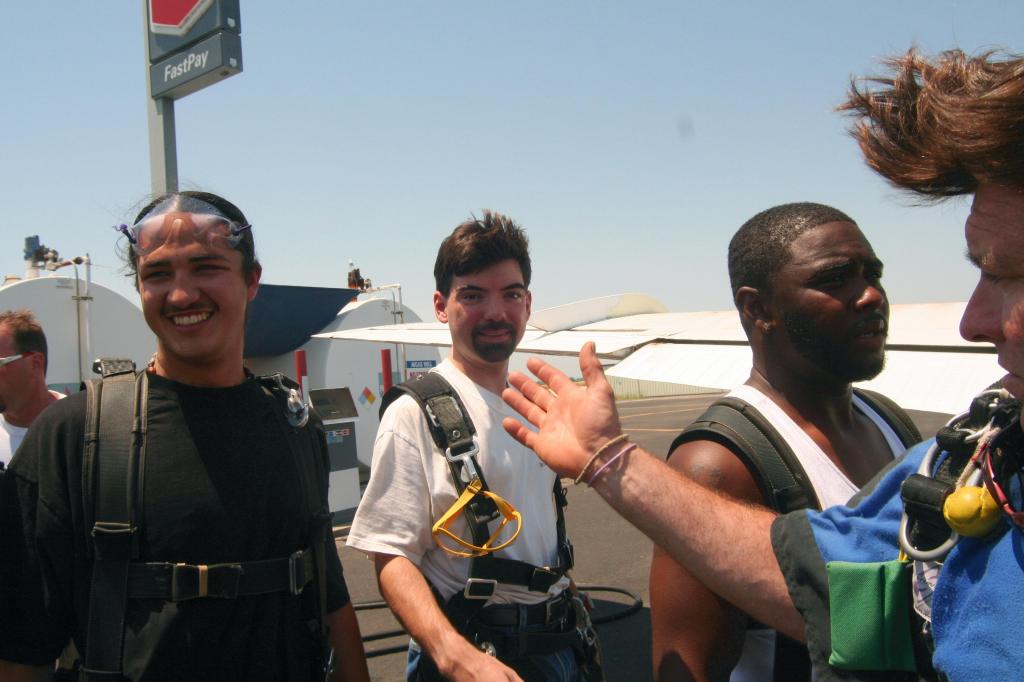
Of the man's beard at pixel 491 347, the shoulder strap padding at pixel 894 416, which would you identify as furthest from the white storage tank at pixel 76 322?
the shoulder strap padding at pixel 894 416

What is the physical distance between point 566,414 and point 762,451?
0.65m

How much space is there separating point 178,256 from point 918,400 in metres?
2.30

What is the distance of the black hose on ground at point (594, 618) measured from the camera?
445 cm

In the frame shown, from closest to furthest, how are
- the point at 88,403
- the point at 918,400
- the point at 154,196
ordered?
the point at 88,403 → the point at 154,196 → the point at 918,400

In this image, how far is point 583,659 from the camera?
218cm

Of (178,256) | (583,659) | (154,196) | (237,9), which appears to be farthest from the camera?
(237,9)

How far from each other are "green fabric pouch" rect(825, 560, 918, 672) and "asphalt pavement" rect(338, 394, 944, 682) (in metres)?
2.75

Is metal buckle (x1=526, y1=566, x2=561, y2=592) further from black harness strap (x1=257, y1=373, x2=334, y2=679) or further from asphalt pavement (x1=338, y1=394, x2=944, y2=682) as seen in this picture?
asphalt pavement (x1=338, y1=394, x2=944, y2=682)

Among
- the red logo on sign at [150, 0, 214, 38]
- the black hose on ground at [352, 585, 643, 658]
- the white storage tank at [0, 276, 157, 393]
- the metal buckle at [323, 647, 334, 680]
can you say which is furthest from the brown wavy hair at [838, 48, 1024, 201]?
the white storage tank at [0, 276, 157, 393]

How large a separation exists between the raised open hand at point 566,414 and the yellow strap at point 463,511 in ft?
2.48

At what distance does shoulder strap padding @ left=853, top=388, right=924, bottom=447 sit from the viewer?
2076mm

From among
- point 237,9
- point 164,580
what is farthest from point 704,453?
point 237,9

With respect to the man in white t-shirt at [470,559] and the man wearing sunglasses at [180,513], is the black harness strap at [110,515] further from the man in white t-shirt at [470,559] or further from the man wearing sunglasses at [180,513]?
the man in white t-shirt at [470,559]

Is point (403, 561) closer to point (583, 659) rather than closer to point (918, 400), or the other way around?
point (583, 659)
